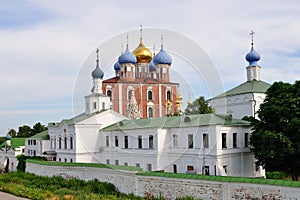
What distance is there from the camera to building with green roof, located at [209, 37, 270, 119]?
29.7 m

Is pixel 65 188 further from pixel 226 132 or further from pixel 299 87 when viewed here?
pixel 299 87

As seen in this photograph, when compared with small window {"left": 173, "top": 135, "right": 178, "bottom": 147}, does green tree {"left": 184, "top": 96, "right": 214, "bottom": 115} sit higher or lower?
higher

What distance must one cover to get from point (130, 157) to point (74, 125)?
573 centimetres

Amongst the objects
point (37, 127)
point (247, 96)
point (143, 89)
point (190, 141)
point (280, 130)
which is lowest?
point (190, 141)

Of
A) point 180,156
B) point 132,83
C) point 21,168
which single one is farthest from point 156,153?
point 132,83

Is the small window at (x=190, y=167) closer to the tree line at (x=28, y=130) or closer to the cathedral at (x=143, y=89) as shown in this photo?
the cathedral at (x=143, y=89)

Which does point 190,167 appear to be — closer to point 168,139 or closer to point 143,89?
point 168,139

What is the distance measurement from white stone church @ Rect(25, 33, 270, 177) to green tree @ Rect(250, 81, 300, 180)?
78.0 inches

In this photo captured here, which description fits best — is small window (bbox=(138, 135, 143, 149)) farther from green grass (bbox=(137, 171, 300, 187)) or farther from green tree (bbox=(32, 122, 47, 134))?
green tree (bbox=(32, 122, 47, 134))

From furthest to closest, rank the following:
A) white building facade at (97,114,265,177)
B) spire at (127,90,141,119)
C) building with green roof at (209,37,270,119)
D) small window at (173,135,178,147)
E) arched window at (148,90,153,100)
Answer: arched window at (148,90,153,100), spire at (127,90,141,119), building with green roof at (209,37,270,119), small window at (173,135,178,147), white building facade at (97,114,265,177)

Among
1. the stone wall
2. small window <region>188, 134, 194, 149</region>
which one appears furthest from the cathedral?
the stone wall

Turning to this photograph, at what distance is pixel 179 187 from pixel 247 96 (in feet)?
56.5

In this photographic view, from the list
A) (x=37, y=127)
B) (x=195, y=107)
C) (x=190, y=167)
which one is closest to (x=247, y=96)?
(x=195, y=107)

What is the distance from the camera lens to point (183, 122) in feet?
74.0
